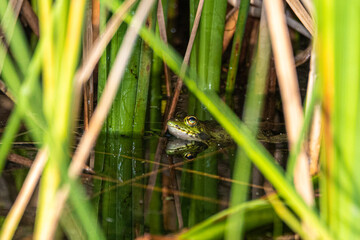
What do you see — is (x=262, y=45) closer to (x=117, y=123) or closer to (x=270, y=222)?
(x=117, y=123)

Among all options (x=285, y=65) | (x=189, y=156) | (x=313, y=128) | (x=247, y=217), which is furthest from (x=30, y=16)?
(x=285, y=65)

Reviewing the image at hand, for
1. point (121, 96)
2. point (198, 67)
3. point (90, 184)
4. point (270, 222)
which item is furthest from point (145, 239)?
point (198, 67)

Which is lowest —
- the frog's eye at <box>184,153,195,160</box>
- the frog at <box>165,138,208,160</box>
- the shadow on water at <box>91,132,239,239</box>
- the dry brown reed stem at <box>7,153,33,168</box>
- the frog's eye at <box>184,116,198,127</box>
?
the shadow on water at <box>91,132,239,239</box>

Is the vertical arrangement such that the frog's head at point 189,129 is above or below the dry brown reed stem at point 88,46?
below

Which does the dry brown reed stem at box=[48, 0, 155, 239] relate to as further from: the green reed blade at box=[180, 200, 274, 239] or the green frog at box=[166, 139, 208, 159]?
the green frog at box=[166, 139, 208, 159]

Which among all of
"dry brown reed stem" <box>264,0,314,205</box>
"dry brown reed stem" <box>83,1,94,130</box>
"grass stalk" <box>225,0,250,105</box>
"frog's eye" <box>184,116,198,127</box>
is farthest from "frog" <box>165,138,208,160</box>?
"dry brown reed stem" <box>264,0,314,205</box>

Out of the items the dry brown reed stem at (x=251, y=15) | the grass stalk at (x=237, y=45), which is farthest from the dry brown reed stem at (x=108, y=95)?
the dry brown reed stem at (x=251, y=15)

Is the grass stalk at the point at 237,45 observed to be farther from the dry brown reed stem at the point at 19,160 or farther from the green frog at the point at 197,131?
the dry brown reed stem at the point at 19,160
